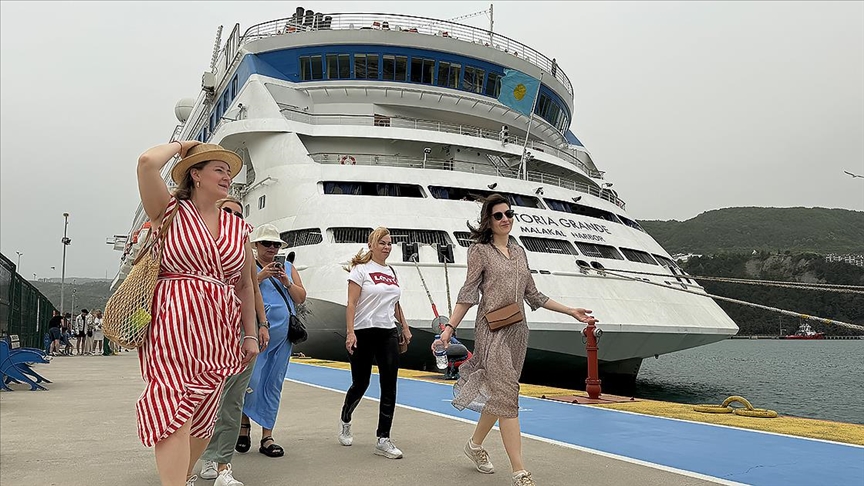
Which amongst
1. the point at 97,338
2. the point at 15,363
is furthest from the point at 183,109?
the point at 15,363

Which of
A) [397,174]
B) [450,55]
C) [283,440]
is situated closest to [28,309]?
[397,174]

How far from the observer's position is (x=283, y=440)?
5.31 metres

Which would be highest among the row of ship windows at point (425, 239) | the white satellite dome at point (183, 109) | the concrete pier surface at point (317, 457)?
the white satellite dome at point (183, 109)

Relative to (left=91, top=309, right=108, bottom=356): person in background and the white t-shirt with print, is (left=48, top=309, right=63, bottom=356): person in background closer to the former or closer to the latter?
(left=91, top=309, right=108, bottom=356): person in background

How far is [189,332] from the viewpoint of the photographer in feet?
9.44

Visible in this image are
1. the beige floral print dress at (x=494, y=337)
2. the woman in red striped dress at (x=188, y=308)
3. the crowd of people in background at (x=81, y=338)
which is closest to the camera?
the woman in red striped dress at (x=188, y=308)

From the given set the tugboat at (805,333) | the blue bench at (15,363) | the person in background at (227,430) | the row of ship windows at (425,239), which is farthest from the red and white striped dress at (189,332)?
the tugboat at (805,333)

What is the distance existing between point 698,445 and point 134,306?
4.02 m

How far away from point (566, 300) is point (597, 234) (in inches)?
126

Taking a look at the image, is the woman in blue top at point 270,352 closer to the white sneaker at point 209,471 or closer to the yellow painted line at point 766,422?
the white sneaker at point 209,471

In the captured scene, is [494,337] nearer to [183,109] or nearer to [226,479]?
[226,479]

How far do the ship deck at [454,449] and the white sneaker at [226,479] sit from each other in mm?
166

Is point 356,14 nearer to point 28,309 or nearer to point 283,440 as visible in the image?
point 28,309

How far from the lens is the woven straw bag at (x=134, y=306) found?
2.83 meters
